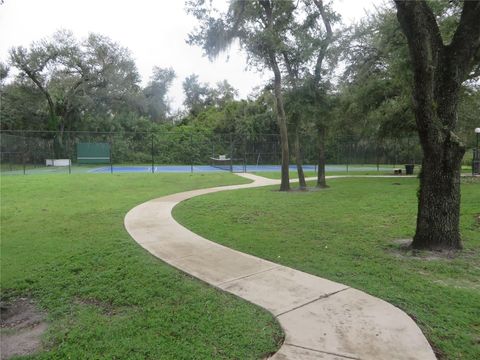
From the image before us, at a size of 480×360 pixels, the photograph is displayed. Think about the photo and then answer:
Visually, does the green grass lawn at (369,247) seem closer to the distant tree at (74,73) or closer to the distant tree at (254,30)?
the distant tree at (254,30)

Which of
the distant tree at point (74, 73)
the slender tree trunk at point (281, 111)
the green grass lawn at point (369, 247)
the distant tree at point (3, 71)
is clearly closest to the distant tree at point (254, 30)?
the slender tree trunk at point (281, 111)

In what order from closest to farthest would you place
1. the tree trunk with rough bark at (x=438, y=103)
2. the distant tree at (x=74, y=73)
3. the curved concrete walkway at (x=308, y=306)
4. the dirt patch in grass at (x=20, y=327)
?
the curved concrete walkway at (x=308, y=306) < the dirt patch in grass at (x=20, y=327) < the tree trunk with rough bark at (x=438, y=103) < the distant tree at (x=74, y=73)

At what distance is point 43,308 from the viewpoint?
148 inches

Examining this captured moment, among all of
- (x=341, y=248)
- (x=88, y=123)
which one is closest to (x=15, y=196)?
(x=341, y=248)

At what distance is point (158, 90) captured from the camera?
4288cm

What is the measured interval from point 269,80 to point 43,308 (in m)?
12.2

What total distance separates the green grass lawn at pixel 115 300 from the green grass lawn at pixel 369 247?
4.46ft

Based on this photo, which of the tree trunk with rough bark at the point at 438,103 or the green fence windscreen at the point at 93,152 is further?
the green fence windscreen at the point at 93,152

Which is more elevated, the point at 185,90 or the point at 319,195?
the point at 185,90

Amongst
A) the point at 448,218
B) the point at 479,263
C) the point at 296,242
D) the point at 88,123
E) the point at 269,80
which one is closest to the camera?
the point at 479,263

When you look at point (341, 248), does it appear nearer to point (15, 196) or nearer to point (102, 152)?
point (15, 196)

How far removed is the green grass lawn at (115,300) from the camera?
2.86m

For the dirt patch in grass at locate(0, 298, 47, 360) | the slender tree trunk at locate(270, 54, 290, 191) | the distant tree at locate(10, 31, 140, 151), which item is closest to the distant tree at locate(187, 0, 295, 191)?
the slender tree trunk at locate(270, 54, 290, 191)

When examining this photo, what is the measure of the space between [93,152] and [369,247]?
2470 centimetres
